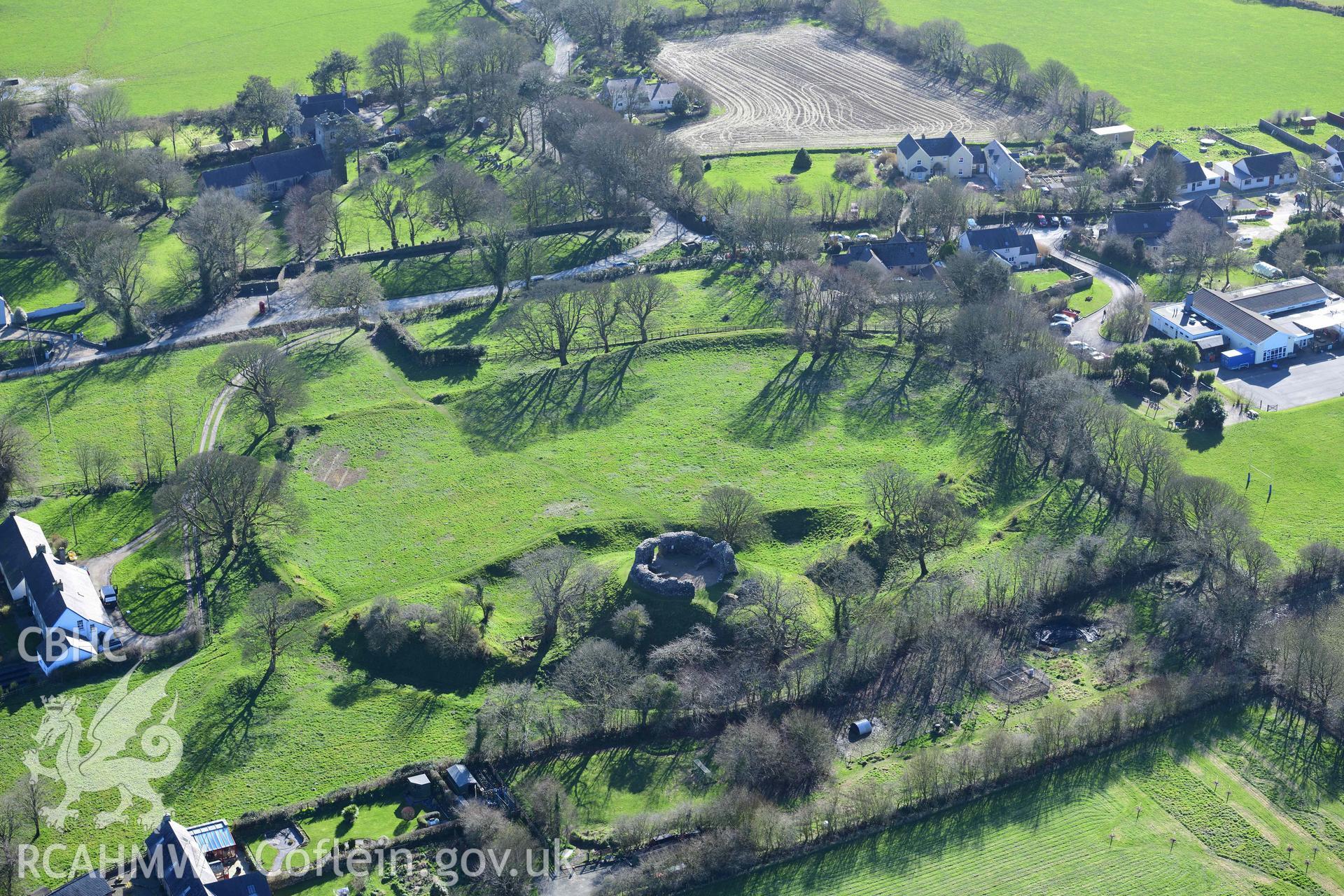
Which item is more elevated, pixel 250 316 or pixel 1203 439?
pixel 250 316

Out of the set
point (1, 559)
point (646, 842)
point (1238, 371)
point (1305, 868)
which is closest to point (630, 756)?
point (646, 842)

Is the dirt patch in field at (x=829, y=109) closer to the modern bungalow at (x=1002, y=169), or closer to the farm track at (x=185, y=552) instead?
the modern bungalow at (x=1002, y=169)

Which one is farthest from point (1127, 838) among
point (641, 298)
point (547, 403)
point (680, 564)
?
point (641, 298)

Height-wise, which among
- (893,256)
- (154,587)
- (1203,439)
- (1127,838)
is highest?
(893,256)

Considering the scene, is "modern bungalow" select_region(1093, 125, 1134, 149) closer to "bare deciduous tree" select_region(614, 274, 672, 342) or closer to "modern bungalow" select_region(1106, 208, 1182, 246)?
"modern bungalow" select_region(1106, 208, 1182, 246)

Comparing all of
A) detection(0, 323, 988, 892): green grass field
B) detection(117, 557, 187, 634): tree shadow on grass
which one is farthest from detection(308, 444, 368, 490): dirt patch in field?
detection(117, 557, 187, 634): tree shadow on grass

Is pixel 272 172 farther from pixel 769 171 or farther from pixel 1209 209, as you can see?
pixel 1209 209

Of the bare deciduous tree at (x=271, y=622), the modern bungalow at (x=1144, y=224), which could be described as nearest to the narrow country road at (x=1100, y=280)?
the modern bungalow at (x=1144, y=224)
